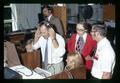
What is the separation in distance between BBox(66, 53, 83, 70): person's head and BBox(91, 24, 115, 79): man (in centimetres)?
13

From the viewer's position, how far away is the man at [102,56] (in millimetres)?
3480

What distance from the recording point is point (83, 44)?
3520mm

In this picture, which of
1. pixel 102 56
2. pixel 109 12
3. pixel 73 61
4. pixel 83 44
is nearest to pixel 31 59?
pixel 73 61

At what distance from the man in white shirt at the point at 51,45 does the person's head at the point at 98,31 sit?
263 millimetres

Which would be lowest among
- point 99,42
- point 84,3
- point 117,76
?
point 117,76

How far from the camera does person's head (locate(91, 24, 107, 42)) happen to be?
349 centimetres

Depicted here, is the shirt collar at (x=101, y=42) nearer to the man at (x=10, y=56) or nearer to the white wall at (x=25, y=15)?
the white wall at (x=25, y=15)

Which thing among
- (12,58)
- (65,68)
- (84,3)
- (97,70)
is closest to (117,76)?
(97,70)

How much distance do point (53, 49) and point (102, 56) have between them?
0.41 m

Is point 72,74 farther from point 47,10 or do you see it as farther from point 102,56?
point 47,10

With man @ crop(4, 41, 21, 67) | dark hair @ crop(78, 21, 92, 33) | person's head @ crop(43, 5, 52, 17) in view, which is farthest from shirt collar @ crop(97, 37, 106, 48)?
man @ crop(4, 41, 21, 67)

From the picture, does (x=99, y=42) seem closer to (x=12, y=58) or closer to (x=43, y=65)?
(x=43, y=65)

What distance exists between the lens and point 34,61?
350cm

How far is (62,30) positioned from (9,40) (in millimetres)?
438
